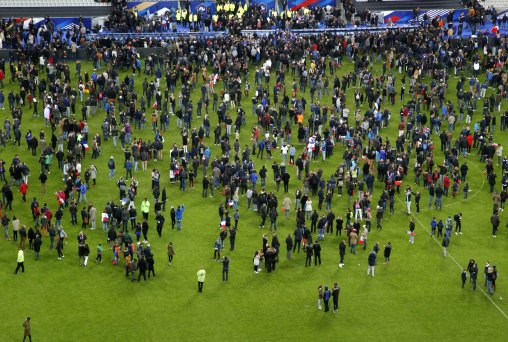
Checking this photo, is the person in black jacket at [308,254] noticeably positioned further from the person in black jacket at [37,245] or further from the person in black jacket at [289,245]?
the person in black jacket at [37,245]

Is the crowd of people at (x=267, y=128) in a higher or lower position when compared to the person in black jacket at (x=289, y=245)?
higher

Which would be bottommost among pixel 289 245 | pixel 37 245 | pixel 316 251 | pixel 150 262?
pixel 316 251

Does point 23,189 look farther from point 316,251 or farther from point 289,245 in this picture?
point 316,251

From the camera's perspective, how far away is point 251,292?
66.2 metres

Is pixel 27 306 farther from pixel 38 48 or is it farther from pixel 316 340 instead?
pixel 38 48

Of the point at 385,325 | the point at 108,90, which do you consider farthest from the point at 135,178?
the point at 385,325

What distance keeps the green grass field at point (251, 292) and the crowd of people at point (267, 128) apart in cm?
85

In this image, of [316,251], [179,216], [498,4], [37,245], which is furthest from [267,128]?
[498,4]

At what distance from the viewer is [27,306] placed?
6450 centimetres

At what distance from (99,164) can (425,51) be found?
3122 centimetres

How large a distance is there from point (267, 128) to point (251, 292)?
73.0 ft

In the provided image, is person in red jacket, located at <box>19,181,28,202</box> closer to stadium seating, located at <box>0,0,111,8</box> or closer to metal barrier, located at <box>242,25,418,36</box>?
metal barrier, located at <box>242,25,418,36</box>

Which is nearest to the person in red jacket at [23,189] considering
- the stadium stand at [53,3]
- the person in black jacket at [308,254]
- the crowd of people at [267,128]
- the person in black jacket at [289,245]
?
the crowd of people at [267,128]

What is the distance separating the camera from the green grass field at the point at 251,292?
6288 cm
